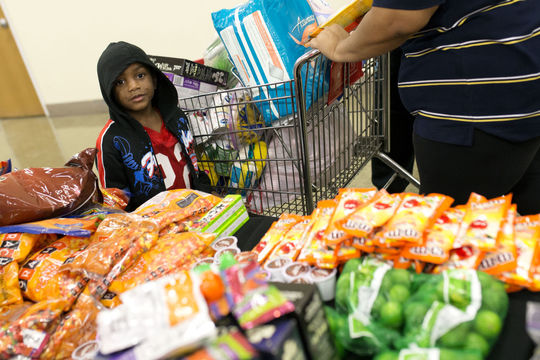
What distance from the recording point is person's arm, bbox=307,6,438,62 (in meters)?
0.90

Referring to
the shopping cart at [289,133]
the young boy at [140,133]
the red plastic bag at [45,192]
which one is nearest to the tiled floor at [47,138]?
the young boy at [140,133]

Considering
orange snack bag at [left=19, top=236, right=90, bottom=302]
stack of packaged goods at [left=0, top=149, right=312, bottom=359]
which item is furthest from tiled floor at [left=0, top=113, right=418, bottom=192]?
orange snack bag at [left=19, top=236, right=90, bottom=302]

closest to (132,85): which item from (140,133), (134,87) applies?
(134,87)

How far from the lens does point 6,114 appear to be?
7.86 meters

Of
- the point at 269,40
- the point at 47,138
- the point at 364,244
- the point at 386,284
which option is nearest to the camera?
the point at 386,284

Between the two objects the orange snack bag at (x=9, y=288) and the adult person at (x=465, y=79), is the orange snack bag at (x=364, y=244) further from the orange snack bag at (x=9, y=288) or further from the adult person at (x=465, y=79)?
the orange snack bag at (x=9, y=288)

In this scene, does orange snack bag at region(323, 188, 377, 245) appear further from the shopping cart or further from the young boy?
the young boy

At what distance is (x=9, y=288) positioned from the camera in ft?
3.25

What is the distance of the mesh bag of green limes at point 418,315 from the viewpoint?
0.61 meters

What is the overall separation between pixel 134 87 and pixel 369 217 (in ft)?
4.07

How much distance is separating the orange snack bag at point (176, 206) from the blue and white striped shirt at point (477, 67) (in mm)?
762

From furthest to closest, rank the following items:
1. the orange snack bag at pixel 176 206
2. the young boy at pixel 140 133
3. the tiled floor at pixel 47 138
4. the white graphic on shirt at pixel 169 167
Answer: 1. the tiled floor at pixel 47 138
2. the white graphic on shirt at pixel 169 167
3. the young boy at pixel 140 133
4. the orange snack bag at pixel 176 206

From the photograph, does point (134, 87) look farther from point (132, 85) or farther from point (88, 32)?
point (88, 32)

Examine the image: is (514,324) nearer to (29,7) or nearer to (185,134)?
(185,134)
